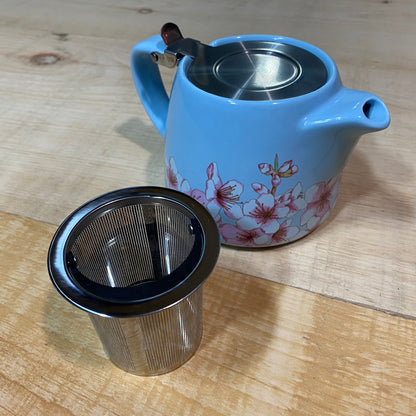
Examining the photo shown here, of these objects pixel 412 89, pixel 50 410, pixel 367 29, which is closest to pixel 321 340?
pixel 50 410

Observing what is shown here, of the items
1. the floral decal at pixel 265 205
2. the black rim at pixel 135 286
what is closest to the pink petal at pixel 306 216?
the floral decal at pixel 265 205

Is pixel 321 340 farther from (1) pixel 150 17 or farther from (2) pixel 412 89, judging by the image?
(1) pixel 150 17

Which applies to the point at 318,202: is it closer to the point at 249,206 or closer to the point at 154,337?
the point at 249,206

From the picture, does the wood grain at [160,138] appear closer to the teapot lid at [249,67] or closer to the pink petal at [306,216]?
the pink petal at [306,216]

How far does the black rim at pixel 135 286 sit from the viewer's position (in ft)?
0.76

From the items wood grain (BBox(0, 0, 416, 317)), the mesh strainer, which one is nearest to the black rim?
the mesh strainer

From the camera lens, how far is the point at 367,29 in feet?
2.38

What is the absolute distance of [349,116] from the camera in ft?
0.98

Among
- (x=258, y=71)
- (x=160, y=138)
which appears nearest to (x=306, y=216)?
(x=258, y=71)

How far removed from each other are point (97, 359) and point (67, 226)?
0.10m

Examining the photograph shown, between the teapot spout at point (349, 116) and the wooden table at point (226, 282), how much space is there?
0.39ft

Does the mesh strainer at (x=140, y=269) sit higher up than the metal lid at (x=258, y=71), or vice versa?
the metal lid at (x=258, y=71)

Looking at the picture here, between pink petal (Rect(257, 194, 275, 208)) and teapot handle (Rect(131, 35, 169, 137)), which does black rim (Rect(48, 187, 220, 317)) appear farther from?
teapot handle (Rect(131, 35, 169, 137))

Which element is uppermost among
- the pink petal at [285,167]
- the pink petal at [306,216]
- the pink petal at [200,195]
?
the pink petal at [285,167]
